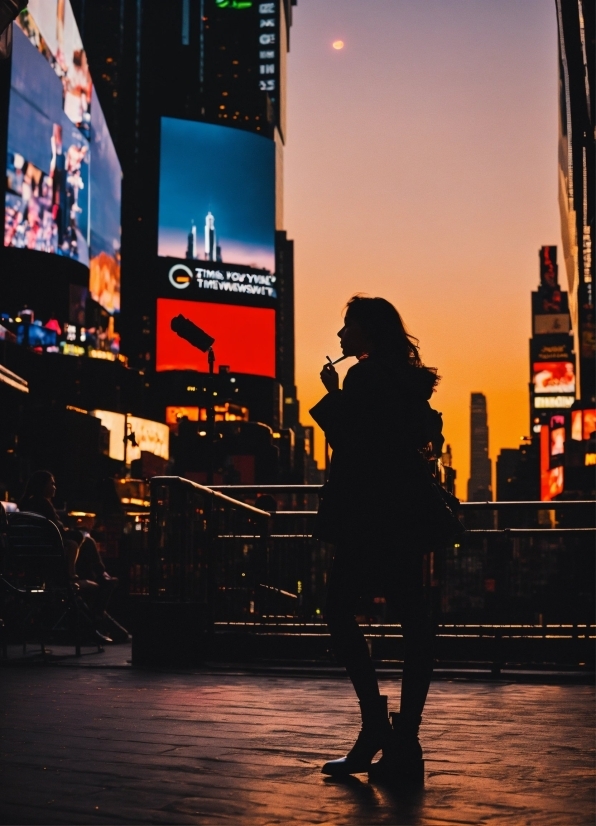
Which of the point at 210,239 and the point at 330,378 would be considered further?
the point at 210,239

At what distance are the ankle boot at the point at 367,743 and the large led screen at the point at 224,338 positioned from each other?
60544mm

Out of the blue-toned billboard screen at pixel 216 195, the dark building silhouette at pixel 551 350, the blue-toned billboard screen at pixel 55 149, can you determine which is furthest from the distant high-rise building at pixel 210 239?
the dark building silhouette at pixel 551 350

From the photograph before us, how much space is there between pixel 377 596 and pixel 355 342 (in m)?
5.53

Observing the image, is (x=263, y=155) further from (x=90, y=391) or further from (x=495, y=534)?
(x=495, y=534)

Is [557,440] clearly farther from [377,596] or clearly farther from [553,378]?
[377,596]

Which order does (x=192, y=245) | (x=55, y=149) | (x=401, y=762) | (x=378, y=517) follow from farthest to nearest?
(x=192, y=245), (x=55, y=149), (x=378, y=517), (x=401, y=762)

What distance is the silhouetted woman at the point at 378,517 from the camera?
4137 mm

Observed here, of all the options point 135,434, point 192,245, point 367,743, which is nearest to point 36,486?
point 367,743

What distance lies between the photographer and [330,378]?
4.41 m

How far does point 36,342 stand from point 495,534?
1947 inches

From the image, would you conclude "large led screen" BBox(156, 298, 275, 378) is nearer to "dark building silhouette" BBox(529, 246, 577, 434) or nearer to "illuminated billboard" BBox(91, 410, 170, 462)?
"illuminated billboard" BBox(91, 410, 170, 462)

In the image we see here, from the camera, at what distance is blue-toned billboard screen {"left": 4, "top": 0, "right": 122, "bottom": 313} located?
4491cm

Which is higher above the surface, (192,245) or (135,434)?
(192,245)

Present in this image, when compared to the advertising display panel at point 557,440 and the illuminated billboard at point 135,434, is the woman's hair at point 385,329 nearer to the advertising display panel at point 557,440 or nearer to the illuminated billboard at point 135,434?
the illuminated billboard at point 135,434
